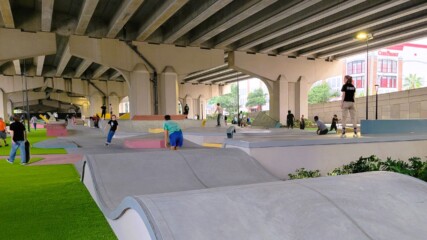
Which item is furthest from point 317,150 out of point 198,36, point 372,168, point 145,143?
point 198,36

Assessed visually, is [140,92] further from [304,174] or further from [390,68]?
[390,68]

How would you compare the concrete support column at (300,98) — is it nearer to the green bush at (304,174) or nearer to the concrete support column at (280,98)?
the concrete support column at (280,98)

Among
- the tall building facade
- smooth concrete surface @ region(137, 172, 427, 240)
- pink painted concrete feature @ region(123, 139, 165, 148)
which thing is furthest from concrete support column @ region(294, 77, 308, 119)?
the tall building facade

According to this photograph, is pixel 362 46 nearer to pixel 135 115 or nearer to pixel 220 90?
pixel 135 115

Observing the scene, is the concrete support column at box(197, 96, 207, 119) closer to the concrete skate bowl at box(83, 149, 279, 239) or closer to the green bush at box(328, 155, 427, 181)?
the concrete skate bowl at box(83, 149, 279, 239)

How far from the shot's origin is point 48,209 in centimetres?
540

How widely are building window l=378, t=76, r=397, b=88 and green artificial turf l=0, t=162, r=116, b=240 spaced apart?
77767 millimetres

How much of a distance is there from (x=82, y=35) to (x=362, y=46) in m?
25.8

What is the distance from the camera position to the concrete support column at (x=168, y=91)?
26641 mm

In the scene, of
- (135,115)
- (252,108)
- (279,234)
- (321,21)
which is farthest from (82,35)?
(252,108)

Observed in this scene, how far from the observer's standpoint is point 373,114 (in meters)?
35.0

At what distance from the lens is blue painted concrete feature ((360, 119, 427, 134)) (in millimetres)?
11266

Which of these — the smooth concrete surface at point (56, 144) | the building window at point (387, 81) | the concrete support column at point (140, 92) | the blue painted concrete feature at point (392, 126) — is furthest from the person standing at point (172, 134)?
the building window at point (387, 81)

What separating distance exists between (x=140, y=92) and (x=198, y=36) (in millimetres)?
7571
